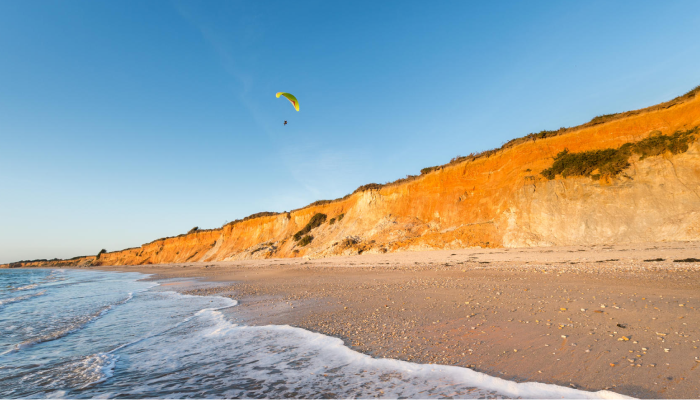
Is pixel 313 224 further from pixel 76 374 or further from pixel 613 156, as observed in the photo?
pixel 76 374

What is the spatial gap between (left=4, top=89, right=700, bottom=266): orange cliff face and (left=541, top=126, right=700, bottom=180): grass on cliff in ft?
1.49

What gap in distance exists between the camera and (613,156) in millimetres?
19203

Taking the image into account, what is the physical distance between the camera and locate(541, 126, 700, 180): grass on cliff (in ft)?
55.8

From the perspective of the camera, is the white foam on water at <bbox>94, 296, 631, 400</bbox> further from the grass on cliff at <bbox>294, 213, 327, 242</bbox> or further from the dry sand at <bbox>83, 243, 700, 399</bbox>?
the grass on cliff at <bbox>294, 213, 327, 242</bbox>

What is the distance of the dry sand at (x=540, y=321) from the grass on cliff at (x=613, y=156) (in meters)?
9.49

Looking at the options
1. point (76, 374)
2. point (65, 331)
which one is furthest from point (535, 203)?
point (65, 331)

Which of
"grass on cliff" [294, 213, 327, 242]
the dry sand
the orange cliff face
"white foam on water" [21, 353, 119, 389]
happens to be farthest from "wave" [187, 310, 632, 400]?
"grass on cliff" [294, 213, 327, 242]

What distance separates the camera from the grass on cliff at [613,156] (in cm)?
1702

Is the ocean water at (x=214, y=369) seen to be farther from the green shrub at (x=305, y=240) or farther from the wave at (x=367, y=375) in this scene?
the green shrub at (x=305, y=240)

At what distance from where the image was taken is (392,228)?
2972 centimetres

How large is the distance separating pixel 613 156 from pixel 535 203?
5.39m

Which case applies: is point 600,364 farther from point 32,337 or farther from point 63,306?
point 63,306

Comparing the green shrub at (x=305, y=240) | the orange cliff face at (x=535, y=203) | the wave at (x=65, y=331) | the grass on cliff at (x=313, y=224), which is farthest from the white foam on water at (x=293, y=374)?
the grass on cliff at (x=313, y=224)

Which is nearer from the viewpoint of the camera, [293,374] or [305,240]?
[293,374]
